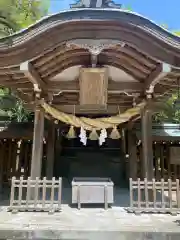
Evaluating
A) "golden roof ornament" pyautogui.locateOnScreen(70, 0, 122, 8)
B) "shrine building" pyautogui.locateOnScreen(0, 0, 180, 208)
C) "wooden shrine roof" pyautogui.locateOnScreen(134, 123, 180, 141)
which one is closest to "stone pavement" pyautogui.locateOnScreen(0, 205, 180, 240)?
"shrine building" pyautogui.locateOnScreen(0, 0, 180, 208)

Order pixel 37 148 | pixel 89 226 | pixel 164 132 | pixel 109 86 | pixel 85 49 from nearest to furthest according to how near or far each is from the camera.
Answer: pixel 89 226
pixel 85 49
pixel 37 148
pixel 109 86
pixel 164 132

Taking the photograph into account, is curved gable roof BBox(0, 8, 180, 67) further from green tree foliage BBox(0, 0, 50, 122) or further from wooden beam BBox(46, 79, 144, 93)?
green tree foliage BBox(0, 0, 50, 122)

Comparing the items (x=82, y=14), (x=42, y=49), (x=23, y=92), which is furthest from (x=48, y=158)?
(x=82, y=14)

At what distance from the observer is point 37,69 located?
6773 millimetres

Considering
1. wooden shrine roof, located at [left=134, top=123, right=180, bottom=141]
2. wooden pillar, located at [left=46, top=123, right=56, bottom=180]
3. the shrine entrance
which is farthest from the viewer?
the shrine entrance

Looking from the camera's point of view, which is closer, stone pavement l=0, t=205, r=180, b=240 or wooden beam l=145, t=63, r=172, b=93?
stone pavement l=0, t=205, r=180, b=240

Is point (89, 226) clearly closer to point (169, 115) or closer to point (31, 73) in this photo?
point (31, 73)

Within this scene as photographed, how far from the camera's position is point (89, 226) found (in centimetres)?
489

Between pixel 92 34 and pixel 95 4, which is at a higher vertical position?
pixel 95 4

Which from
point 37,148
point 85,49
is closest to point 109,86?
point 85,49

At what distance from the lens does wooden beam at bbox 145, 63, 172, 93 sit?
607 centimetres

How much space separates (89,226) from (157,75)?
3.74m

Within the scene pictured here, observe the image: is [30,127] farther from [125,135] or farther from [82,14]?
[82,14]

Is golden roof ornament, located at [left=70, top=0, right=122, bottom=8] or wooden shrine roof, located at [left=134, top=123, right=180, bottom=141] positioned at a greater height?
golden roof ornament, located at [left=70, top=0, right=122, bottom=8]
